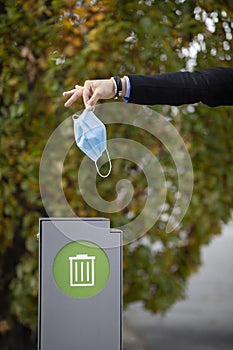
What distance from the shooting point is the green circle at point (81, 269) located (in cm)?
257

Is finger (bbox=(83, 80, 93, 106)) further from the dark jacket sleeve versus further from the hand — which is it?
the dark jacket sleeve

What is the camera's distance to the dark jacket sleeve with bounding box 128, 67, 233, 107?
2.03m

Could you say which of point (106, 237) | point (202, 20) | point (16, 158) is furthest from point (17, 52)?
point (106, 237)

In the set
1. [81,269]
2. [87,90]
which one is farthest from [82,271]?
[87,90]

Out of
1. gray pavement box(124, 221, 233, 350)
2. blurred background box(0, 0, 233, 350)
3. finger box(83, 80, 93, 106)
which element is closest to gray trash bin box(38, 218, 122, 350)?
finger box(83, 80, 93, 106)

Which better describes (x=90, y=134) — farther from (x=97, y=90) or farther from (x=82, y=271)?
(x=82, y=271)

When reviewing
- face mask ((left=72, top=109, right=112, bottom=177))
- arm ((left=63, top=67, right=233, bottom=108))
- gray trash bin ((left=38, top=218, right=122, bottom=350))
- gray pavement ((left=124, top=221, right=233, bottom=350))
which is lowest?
gray pavement ((left=124, top=221, right=233, bottom=350))

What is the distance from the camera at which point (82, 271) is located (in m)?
2.58

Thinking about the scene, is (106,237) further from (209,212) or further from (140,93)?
(209,212)

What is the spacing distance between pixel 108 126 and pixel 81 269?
1705mm

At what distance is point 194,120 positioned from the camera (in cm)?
411

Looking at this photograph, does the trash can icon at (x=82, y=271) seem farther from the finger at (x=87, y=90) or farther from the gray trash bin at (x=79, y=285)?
the finger at (x=87, y=90)

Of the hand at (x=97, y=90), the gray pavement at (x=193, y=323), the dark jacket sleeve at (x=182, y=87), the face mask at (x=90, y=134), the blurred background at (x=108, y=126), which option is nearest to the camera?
the dark jacket sleeve at (x=182, y=87)

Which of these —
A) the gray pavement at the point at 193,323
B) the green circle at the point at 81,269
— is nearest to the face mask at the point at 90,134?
the green circle at the point at 81,269
